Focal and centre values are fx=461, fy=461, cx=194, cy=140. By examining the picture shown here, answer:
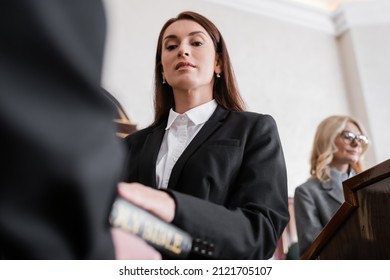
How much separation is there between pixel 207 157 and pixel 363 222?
0.41 m

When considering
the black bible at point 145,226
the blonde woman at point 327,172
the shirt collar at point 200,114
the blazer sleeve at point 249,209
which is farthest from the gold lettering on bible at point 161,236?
the blonde woman at point 327,172

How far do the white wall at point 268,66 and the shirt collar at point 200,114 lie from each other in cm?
94

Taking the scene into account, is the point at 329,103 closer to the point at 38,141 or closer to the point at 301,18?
the point at 301,18

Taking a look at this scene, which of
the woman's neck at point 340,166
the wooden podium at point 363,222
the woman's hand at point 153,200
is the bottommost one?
the wooden podium at point 363,222

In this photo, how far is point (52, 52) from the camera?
241 mm

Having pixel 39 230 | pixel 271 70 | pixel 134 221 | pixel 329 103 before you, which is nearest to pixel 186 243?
pixel 134 221

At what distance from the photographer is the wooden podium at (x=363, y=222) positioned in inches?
35.1

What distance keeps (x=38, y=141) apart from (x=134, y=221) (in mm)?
126

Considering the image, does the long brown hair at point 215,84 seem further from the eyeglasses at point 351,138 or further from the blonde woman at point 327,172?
the eyeglasses at point 351,138

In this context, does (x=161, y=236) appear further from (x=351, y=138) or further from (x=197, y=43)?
(x=351, y=138)
